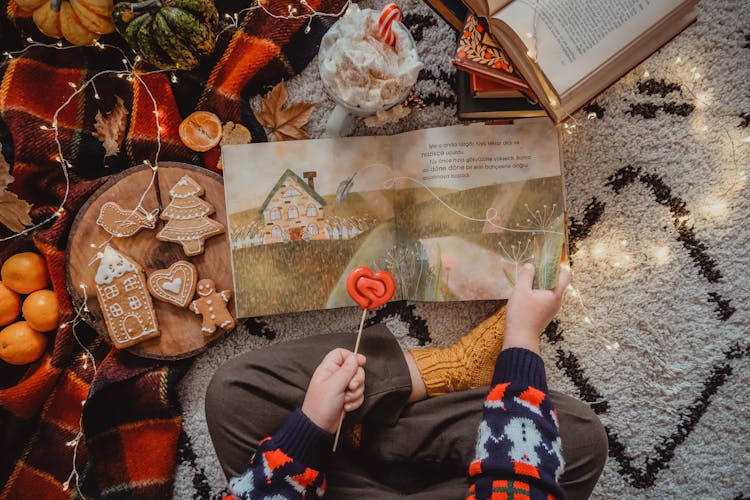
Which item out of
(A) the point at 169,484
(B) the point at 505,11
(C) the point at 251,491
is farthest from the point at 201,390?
(B) the point at 505,11

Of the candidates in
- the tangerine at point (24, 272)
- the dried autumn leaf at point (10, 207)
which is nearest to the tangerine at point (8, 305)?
the tangerine at point (24, 272)

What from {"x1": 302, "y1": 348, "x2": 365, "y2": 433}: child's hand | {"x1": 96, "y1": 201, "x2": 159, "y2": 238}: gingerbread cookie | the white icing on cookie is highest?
{"x1": 96, "y1": 201, "x2": 159, "y2": 238}: gingerbread cookie

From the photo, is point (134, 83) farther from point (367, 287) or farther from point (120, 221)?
point (367, 287)

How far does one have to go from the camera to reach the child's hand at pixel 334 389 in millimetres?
819

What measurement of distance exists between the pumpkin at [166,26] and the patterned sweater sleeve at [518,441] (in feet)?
2.61

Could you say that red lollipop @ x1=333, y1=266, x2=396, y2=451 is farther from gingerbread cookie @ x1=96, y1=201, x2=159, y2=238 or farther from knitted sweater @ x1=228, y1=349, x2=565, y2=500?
gingerbread cookie @ x1=96, y1=201, x2=159, y2=238

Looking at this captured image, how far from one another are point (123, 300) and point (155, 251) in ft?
0.35

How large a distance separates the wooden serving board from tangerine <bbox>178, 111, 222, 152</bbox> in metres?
0.05

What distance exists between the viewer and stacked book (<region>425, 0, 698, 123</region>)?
78cm

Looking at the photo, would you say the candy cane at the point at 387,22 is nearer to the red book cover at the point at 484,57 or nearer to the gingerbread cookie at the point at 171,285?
the red book cover at the point at 484,57

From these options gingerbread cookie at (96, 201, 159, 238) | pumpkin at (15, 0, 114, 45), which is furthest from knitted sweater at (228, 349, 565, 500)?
pumpkin at (15, 0, 114, 45)

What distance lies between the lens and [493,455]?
2.56 ft

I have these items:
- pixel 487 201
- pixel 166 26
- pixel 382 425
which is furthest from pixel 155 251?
pixel 487 201

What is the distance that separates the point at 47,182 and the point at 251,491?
0.70m
